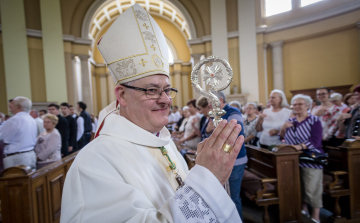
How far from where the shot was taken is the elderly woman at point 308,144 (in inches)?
113

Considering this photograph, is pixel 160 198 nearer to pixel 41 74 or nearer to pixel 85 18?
pixel 41 74

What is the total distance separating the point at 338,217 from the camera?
2.97 meters

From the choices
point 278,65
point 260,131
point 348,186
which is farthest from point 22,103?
point 278,65

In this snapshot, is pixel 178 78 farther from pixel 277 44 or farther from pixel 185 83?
pixel 277 44

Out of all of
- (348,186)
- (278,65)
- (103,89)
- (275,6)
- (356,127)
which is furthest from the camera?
(103,89)

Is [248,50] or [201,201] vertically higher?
[248,50]

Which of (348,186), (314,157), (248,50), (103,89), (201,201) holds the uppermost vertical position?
(248,50)

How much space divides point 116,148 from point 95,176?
18 centimetres

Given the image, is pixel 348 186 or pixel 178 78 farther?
pixel 178 78

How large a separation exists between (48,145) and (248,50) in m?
10.4

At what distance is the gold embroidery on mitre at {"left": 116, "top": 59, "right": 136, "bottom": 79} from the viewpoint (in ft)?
3.70

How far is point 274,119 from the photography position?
3623 millimetres

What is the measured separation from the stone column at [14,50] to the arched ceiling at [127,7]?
629 cm

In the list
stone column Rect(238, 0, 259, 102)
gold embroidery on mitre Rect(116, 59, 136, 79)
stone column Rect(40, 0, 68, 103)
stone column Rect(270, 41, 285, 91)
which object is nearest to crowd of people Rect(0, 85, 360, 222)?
gold embroidery on mitre Rect(116, 59, 136, 79)
